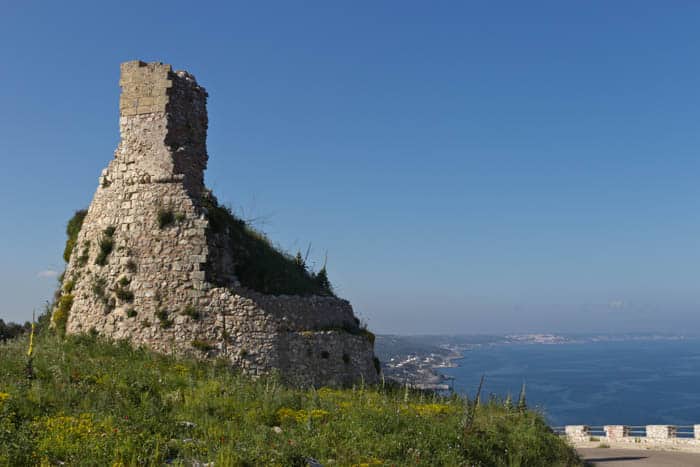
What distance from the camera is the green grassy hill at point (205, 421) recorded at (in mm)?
8992

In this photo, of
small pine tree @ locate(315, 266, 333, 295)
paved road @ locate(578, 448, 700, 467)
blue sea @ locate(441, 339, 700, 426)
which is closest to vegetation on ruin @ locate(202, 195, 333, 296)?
small pine tree @ locate(315, 266, 333, 295)

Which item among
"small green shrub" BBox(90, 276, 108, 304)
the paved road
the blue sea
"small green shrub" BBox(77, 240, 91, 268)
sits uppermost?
"small green shrub" BBox(77, 240, 91, 268)

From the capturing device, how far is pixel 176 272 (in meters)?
16.9

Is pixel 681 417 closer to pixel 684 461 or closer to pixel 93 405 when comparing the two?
pixel 684 461

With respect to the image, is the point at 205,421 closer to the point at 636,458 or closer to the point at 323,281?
the point at 323,281

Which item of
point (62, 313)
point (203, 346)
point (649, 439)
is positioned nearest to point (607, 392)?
point (649, 439)

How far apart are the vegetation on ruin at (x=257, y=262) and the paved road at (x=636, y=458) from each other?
12015 mm

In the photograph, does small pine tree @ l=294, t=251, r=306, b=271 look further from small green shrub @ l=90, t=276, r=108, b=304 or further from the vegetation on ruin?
small green shrub @ l=90, t=276, r=108, b=304

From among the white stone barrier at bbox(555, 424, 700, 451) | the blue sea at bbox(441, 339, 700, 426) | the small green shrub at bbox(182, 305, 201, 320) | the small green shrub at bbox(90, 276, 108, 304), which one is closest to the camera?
the small green shrub at bbox(182, 305, 201, 320)

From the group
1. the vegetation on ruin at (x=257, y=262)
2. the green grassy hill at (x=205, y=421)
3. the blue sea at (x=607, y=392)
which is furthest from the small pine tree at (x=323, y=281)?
the blue sea at (x=607, y=392)

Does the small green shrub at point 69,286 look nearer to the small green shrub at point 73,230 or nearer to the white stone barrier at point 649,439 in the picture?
the small green shrub at point 73,230

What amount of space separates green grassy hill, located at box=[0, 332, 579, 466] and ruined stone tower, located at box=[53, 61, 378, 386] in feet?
2.67

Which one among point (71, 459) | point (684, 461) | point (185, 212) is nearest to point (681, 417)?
point (684, 461)

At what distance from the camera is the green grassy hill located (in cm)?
899
